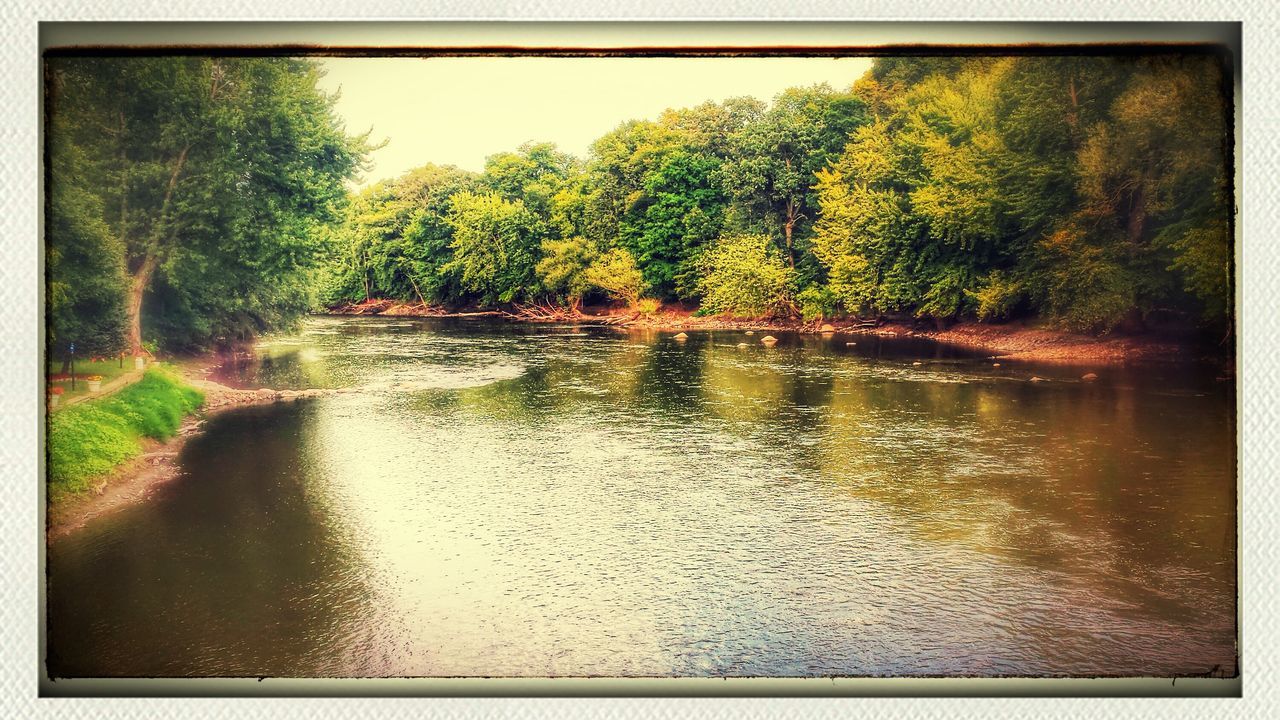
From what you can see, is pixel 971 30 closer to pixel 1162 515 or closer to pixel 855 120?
pixel 855 120

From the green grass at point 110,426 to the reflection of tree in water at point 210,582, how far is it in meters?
0.13

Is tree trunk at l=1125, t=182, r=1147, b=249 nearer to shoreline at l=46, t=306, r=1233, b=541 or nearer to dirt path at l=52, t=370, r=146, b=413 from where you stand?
shoreline at l=46, t=306, r=1233, b=541

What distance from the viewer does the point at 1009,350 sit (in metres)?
3.01

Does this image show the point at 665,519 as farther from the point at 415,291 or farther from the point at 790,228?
Answer: the point at 415,291

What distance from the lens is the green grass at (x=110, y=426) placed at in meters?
2.49

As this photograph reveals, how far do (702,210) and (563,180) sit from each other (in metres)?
0.53

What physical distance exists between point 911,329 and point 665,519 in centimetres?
116

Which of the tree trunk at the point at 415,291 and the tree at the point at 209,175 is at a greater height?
the tree at the point at 209,175

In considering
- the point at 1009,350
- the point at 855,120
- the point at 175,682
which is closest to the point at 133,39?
the point at 175,682

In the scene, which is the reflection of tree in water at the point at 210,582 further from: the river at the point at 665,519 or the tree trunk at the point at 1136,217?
the tree trunk at the point at 1136,217

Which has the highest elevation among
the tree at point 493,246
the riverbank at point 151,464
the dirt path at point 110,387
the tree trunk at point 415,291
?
the tree at point 493,246

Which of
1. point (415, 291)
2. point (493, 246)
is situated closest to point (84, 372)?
point (415, 291)

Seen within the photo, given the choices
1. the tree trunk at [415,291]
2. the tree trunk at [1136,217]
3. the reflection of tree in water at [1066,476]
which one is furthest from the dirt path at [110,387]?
the tree trunk at [1136,217]

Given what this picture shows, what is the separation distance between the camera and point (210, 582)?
2.54 m
